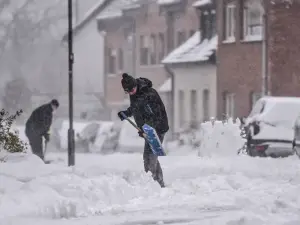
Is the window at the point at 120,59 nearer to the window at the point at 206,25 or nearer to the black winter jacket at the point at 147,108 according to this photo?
the window at the point at 206,25

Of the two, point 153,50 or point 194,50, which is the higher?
point 194,50

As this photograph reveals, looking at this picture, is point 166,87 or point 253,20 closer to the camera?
point 253,20

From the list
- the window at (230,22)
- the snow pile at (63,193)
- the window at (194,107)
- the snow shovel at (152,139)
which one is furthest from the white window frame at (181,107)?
the snow shovel at (152,139)

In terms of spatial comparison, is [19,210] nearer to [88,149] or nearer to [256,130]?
[256,130]

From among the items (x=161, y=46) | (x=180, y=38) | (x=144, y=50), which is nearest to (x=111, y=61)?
(x=144, y=50)

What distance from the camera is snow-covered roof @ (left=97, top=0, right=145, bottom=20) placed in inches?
2124

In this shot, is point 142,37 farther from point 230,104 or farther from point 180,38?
point 230,104

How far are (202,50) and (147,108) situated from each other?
28372mm

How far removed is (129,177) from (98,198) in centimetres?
283

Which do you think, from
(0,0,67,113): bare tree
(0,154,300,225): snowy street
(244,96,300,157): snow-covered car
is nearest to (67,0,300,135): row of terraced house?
(244,96,300,157): snow-covered car

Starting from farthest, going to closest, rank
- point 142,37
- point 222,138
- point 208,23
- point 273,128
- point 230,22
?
point 142,37 < point 208,23 < point 230,22 < point 273,128 < point 222,138

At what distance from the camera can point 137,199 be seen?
13250 millimetres

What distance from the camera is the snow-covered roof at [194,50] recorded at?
4241 cm

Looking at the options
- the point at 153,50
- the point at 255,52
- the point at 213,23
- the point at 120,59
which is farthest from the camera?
the point at 120,59
